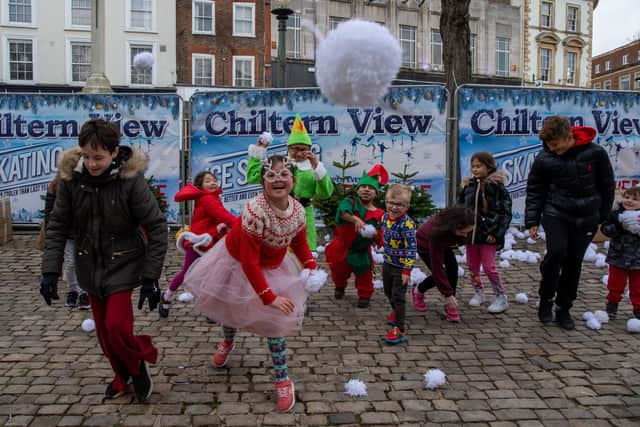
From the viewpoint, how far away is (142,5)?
1168 inches

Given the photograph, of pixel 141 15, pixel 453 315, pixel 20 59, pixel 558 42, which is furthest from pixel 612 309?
pixel 558 42

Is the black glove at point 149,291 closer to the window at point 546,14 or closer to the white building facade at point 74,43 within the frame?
the white building facade at point 74,43

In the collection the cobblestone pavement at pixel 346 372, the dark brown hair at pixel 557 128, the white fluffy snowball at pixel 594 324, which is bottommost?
the cobblestone pavement at pixel 346 372

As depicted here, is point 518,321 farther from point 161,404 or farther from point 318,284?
point 161,404

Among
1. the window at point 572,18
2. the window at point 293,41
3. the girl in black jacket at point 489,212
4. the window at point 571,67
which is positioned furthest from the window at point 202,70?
the window at point 572,18

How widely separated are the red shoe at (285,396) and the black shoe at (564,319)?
2.95 metres

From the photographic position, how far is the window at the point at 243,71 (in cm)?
3095

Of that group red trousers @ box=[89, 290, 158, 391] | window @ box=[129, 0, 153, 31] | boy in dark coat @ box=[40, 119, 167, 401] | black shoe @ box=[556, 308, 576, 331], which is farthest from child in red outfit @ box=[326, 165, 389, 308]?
window @ box=[129, 0, 153, 31]

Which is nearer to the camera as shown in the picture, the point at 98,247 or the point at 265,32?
the point at 98,247

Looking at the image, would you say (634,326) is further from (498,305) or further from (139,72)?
(139,72)

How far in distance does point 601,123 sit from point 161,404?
9123 mm

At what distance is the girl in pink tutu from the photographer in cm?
351

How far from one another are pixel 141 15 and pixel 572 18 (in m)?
32.6

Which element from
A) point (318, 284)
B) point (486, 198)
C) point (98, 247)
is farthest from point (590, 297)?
point (98, 247)
